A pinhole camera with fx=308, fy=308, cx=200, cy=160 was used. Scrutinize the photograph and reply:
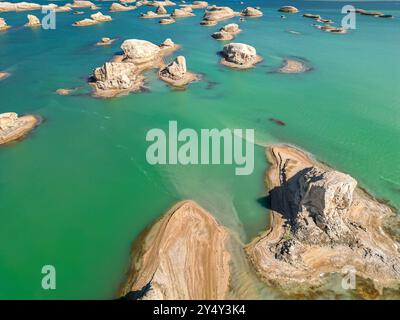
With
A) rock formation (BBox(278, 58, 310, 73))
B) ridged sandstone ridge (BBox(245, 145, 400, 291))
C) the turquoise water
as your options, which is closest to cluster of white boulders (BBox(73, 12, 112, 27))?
the turquoise water

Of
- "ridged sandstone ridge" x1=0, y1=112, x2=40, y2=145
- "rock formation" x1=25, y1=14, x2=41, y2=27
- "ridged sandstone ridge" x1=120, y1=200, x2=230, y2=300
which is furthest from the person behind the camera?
"rock formation" x1=25, y1=14, x2=41, y2=27

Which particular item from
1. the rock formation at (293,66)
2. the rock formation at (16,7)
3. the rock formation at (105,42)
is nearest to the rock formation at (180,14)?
the rock formation at (105,42)

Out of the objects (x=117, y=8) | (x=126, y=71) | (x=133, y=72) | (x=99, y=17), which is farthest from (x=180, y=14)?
(x=126, y=71)

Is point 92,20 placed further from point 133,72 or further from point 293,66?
point 293,66

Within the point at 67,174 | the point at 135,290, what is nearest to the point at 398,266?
the point at 135,290

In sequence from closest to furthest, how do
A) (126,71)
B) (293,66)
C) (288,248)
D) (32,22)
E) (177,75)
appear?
(288,248), (126,71), (177,75), (293,66), (32,22)

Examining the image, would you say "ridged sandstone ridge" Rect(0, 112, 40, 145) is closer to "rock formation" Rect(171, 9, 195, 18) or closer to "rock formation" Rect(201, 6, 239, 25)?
"rock formation" Rect(201, 6, 239, 25)
